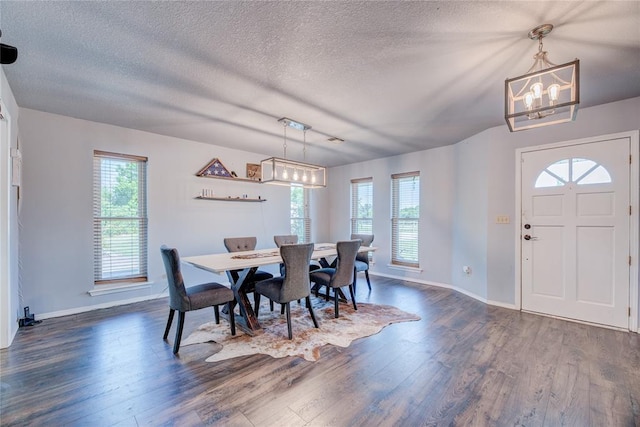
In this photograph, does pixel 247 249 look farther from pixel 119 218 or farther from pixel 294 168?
pixel 119 218

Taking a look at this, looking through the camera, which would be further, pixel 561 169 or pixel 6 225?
pixel 561 169

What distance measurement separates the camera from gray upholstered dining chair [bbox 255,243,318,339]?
2.77 meters

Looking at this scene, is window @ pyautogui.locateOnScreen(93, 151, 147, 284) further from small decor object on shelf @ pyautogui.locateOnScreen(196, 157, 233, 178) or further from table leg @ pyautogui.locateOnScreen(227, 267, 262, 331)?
table leg @ pyautogui.locateOnScreen(227, 267, 262, 331)

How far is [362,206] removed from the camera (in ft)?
20.4

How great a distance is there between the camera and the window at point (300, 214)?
6.16 m

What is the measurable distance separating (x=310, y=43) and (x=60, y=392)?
3009 millimetres

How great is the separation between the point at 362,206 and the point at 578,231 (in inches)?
143

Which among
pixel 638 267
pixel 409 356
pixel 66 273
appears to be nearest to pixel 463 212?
pixel 638 267

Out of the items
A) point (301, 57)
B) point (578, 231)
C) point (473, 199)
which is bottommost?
point (578, 231)

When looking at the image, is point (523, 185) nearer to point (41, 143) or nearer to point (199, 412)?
point (199, 412)

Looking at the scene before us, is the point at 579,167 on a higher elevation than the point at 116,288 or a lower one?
higher

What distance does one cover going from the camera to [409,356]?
2.46 meters

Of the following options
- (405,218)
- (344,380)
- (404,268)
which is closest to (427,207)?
(405,218)

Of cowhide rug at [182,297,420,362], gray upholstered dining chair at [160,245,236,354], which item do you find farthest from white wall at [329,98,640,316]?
gray upholstered dining chair at [160,245,236,354]
